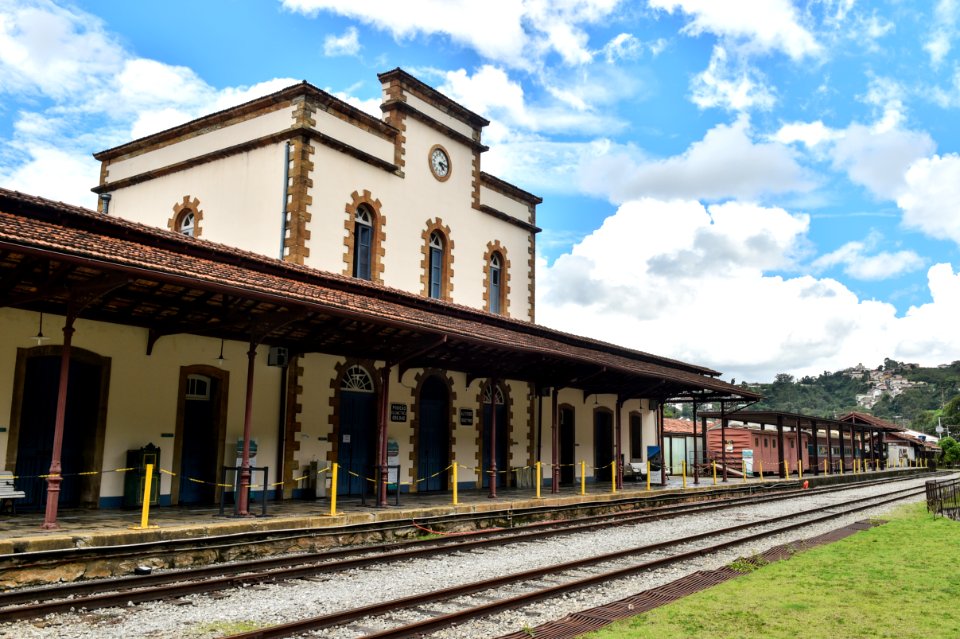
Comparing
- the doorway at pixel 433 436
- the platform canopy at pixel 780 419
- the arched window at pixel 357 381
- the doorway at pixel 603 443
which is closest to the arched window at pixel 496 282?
the doorway at pixel 603 443

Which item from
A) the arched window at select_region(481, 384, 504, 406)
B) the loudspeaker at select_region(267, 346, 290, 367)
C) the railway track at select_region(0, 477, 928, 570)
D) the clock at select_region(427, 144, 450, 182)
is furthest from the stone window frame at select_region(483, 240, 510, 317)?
the loudspeaker at select_region(267, 346, 290, 367)

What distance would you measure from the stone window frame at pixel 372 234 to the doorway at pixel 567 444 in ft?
26.1

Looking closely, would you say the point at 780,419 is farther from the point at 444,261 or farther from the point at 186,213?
the point at 186,213

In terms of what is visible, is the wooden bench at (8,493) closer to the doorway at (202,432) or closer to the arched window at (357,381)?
the doorway at (202,432)

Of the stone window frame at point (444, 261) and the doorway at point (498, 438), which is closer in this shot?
the doorway at point (498, 438)

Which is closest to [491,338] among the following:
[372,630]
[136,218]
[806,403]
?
[372,630]

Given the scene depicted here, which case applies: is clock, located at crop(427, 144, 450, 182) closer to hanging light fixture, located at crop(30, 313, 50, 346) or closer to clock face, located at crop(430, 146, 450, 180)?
clock face, located at crop(430, 146, 450, 180)

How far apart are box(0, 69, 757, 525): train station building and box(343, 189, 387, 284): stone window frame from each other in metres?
0.06

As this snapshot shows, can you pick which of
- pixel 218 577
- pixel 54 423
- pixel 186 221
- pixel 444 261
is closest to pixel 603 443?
pixel 444 261

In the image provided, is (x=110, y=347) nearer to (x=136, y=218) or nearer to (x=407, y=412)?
(x=407, y=412)

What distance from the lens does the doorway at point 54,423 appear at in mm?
11906

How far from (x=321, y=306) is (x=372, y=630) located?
19.9 feet

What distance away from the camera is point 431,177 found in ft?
72.0

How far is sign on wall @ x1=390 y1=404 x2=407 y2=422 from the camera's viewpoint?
1802 centimetres
